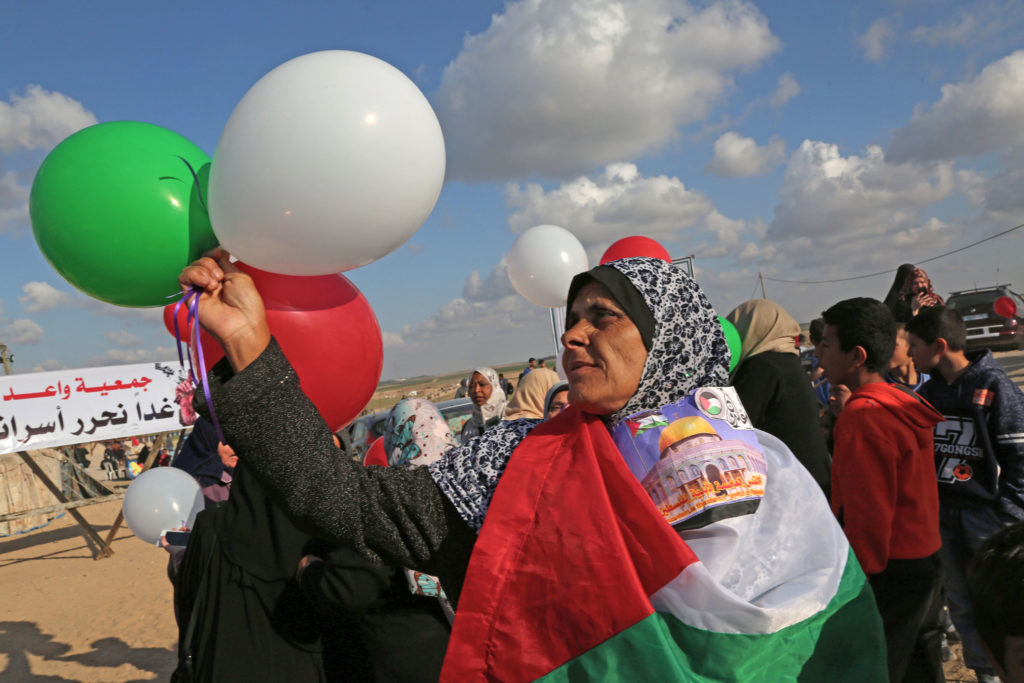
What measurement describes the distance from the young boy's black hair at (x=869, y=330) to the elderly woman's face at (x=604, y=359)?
5.35 ft

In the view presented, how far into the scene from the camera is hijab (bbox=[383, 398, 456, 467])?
9.27ft

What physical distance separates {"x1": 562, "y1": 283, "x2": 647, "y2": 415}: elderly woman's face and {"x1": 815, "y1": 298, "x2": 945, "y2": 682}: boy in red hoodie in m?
1.40

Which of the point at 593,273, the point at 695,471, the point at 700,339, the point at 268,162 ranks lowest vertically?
the point at 695,471

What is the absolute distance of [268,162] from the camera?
137 cm

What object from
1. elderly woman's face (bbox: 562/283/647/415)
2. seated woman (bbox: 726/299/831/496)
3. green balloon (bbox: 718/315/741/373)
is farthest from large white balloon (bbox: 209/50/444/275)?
green balloon (bbox: 718/315/741/373)

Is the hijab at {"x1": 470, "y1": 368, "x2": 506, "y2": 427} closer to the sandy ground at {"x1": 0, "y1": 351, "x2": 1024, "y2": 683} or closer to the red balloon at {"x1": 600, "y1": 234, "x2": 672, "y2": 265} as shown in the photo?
the red balloon at {"x1": 600, "y1": 234, "x2": 672, "y2": 265}

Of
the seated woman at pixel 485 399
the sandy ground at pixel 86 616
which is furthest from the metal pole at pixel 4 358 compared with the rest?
the seated woman at pixel 485 399

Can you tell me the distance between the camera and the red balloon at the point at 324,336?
1.56 m

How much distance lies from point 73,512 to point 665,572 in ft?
38.1

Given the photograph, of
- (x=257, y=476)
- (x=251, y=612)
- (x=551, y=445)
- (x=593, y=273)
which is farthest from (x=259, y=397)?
(x=251, y=612)

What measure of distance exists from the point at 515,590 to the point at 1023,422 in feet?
10.0

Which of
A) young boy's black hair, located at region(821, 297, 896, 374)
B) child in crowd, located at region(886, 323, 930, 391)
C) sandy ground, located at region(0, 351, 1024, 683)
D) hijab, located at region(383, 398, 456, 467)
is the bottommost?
sandy ground, located at region(0, 351, 1024, 683)

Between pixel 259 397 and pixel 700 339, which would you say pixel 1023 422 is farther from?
pixel 259 397

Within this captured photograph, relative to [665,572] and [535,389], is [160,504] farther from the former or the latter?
[665,572]
